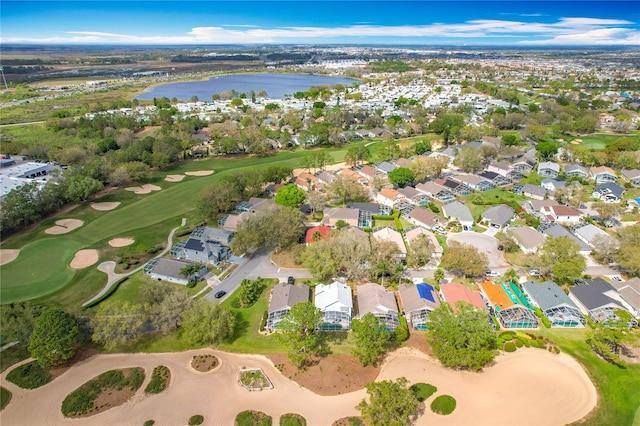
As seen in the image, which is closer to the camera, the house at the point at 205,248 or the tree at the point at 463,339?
the tree at the point at 463,339

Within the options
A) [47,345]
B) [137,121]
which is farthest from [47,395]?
[137,121]

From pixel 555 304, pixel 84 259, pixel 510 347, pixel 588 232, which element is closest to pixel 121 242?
pixel 84 259

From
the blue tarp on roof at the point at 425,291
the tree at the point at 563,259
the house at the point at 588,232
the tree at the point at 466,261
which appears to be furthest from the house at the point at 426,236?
the house at the point at 588,232

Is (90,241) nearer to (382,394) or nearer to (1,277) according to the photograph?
(1,277)

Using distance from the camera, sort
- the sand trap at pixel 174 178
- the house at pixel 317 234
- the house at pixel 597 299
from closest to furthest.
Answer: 1. the house at pixel 597 299
2. the house at pixel 317 234
3. the sand trap at pixel 174 178

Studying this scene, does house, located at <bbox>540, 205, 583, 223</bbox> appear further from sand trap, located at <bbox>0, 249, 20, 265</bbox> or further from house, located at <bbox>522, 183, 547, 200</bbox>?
sand trap, located at <bbox>0, 249, 20, 265</bbox>

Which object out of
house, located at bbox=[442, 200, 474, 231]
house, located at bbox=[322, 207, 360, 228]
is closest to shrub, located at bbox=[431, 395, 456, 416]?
house, located at bbox=[322, 207, 360, 228]

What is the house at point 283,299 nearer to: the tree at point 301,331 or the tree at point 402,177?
the tree at point 301,331
